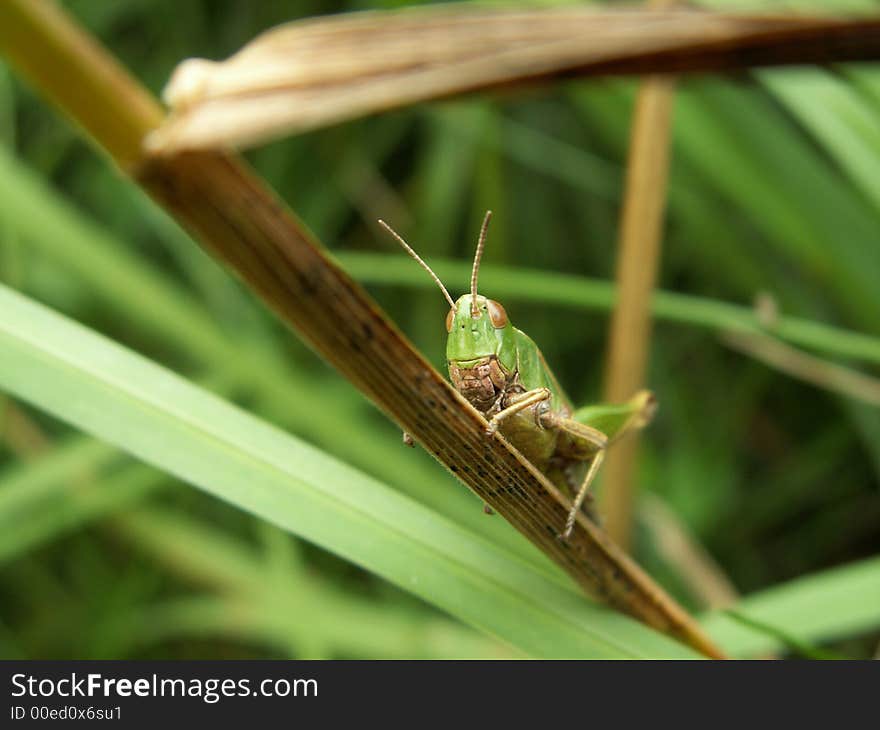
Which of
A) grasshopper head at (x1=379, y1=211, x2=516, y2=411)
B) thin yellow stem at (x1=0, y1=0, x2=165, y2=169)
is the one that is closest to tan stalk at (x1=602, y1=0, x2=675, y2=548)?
grasshopper head at (x1=379, y1=211, x2=516, y2=411)

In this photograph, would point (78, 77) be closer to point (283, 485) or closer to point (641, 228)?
point (283, 485)

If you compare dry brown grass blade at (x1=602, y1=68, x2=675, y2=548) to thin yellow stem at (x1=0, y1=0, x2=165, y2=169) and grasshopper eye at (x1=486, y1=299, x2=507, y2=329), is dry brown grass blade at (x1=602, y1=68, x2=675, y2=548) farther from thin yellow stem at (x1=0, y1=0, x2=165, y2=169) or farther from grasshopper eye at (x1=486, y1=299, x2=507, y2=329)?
thin yellow stem at (x1=0, y1=0, x2=165, y2=169)

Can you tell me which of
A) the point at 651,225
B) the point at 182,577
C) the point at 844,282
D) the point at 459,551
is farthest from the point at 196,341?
the point at 844,282

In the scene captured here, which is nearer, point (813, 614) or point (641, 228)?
point (813, 614)

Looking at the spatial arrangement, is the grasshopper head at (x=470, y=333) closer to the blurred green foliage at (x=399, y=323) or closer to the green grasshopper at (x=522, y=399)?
the green grasshopper at (x=522, y=399)

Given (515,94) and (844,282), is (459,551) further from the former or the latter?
(844,282)

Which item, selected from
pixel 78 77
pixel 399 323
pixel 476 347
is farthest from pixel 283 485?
pixel 399 323
